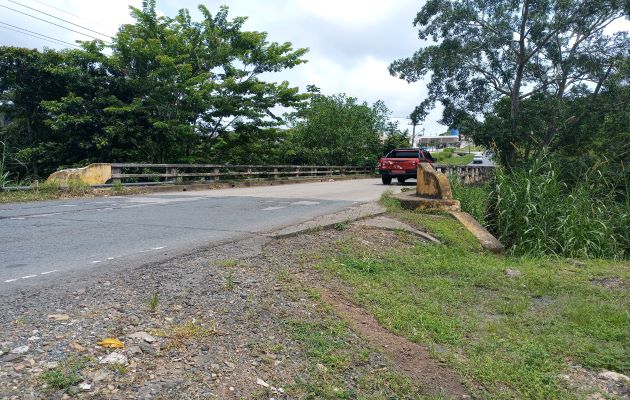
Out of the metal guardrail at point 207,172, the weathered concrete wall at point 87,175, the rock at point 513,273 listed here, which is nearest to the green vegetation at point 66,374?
the rock at point 513,273

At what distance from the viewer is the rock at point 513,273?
5965 millimetres

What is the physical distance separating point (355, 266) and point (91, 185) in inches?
449

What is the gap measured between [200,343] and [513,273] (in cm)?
444

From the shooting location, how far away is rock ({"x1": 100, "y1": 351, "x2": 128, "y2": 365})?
285 cm

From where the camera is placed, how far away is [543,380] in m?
3.32

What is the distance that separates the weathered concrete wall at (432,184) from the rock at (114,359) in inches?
308

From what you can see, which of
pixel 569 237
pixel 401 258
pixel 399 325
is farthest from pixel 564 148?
pixel 399 325

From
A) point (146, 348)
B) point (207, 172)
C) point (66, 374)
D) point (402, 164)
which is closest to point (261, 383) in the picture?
point (146, 348)

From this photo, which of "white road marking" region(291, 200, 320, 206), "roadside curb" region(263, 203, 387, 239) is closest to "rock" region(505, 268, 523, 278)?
"roadside curb" region(263, 203, 387, 239)

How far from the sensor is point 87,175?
14500 mm

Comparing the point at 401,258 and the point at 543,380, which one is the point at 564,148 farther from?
the point at 543,380

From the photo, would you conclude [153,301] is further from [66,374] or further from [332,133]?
[332,133]

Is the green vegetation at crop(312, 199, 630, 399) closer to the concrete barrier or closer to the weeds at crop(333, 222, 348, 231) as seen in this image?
the weeds at crop(333, 222, 348, 231)

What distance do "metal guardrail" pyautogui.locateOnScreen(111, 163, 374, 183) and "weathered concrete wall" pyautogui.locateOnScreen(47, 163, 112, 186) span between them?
0.29 metres
